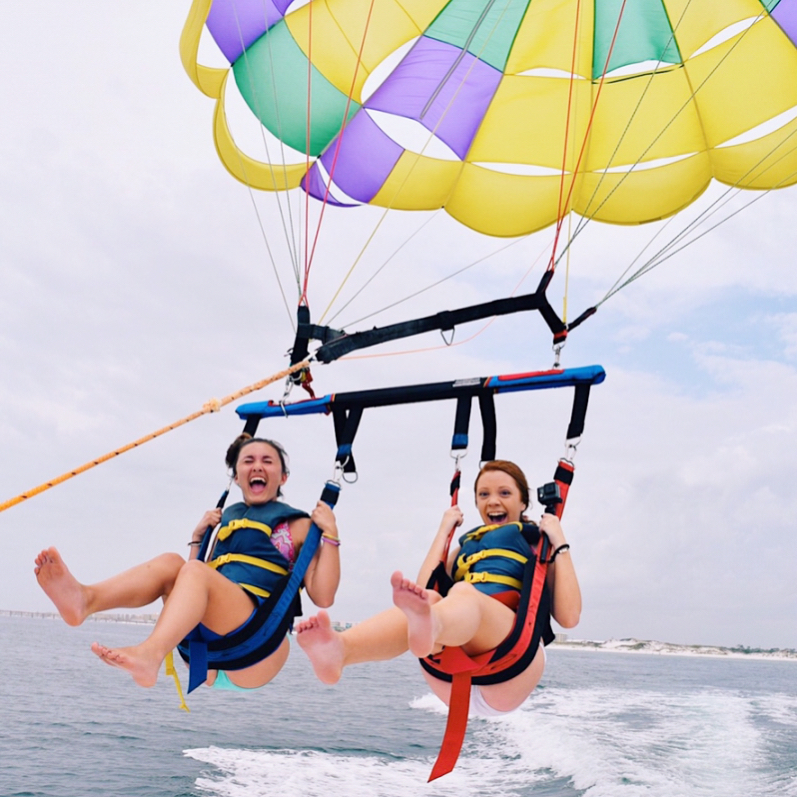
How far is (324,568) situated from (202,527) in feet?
1.93

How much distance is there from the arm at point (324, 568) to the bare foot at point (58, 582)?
87 centimetres

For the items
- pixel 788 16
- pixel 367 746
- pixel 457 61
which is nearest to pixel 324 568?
pixel 457 61

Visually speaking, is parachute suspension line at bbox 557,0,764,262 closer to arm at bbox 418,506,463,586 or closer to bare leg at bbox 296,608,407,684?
arm at bbox 418,506,463,586

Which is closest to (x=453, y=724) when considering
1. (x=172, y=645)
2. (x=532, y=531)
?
(x=532, y=531)

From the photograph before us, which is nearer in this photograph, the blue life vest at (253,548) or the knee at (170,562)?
the knee at (170,562)

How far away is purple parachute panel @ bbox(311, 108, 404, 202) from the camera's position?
546 cm

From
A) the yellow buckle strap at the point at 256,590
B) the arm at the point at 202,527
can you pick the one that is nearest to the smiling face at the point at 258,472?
the arm at the point at 202,527

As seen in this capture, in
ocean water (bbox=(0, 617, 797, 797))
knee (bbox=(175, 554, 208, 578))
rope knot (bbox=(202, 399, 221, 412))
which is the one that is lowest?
ocean water (bbox=(0, 617, 797, 797))

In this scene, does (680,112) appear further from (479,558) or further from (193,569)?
(193,569)

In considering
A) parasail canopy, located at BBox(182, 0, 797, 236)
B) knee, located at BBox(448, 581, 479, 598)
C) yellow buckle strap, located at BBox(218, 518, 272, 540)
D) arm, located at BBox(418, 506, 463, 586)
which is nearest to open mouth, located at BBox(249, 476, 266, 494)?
yellow buckle strap, located at BBox(218, 518, 272, 540)

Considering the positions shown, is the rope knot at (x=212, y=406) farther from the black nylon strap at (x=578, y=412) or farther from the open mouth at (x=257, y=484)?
the black nylon strap at (x=578, y=412)

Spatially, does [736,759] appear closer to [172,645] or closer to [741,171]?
[741,171]

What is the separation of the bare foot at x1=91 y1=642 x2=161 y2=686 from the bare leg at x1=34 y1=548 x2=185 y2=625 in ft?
0.78

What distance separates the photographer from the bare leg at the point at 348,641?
7.91ft
